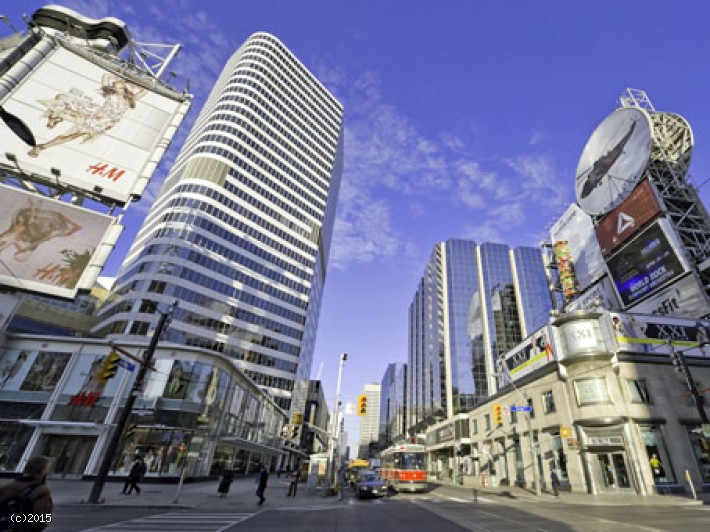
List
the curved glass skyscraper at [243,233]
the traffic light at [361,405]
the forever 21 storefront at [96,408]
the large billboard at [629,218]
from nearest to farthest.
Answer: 1. the traffic light at [361,405]
2. the forever 21 storefront at [96,408]
3. the large billboard at [629,218]
4. the curved glass skyscraper at [243,233]

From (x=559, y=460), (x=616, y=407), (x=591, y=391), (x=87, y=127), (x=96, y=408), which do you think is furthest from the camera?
(x=559, y=460)

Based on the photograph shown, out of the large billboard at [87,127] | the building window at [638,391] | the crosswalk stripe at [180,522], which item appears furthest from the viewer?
the building window at [638,391]

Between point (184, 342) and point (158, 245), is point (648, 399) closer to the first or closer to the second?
point (184, 342)

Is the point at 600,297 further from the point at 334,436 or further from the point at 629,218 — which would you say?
the point at 334,436

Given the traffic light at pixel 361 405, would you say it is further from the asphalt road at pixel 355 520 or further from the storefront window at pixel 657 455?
the storefront window at pixel 657 455

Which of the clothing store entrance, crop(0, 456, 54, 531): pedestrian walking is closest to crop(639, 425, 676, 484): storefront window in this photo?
the clothing store entrance

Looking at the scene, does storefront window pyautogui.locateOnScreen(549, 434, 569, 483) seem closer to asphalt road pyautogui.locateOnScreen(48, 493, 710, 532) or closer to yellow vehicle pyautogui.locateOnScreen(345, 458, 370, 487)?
asphalt road pyautogui.locateOnScreen(48, 493, 710, 532)

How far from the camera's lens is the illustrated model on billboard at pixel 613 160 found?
40531 millimetres

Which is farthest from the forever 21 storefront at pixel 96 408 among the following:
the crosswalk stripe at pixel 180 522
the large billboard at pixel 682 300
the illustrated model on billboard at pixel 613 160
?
the illustrated model on billboard at pixel 613 160

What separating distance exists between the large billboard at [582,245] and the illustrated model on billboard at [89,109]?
180 feet

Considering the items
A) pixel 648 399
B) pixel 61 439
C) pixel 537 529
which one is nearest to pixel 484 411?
pixel 648 399

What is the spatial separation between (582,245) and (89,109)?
6123cm

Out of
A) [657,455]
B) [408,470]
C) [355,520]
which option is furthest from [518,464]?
[355,520]

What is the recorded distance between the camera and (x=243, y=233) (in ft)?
221
